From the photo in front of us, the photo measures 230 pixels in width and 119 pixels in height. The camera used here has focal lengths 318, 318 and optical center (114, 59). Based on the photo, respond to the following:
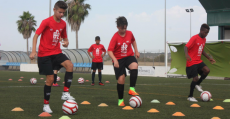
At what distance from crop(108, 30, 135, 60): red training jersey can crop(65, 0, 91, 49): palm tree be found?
147 feet

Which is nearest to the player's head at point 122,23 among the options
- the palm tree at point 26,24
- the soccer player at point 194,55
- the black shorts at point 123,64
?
the black shorts at point 123,64

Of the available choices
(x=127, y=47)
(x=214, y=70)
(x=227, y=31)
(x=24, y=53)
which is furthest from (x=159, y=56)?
(x=127, y=47)

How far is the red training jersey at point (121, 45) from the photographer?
6.64 m

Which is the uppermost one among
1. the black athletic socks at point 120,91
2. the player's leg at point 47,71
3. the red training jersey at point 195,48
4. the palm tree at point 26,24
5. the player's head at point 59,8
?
the palm tree at point 26,24

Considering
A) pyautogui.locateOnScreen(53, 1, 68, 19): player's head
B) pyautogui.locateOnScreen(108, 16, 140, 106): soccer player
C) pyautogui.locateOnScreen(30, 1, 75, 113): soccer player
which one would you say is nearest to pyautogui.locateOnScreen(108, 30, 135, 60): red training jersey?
pyautogui.locateOnScreen(108, 16, 140, 106): soccer player

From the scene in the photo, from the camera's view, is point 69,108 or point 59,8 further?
point 59,8

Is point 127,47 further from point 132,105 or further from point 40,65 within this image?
point 40,65

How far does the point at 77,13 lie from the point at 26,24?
703 inches

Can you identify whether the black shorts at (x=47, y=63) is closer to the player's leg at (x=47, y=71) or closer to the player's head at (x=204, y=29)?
the player's leg at (x=47, y=71)

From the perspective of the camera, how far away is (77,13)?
51.9m

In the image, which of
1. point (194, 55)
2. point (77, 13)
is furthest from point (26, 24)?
point (194, 55)

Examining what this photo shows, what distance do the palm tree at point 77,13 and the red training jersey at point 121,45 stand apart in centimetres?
4494

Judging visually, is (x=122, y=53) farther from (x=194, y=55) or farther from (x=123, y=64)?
(x=194, y=55)

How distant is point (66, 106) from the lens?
525 centimetres
